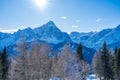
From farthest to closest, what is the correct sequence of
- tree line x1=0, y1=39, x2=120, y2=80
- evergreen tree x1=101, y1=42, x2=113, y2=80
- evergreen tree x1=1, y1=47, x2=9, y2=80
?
evergreen tree x1=1, y1=47, x2=9, y2=80 < evergreen tree x1=101, y1=42, x2=113, y2=80 < tree line x1=0, y1=39, x2=120, y2=80

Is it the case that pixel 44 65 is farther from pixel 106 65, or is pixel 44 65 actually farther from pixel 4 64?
pixel 106 65

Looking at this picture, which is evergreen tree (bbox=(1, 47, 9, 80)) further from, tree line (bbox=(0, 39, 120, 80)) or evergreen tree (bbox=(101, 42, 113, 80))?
evergreen tree (bbox=(101, 42, 113, 80))

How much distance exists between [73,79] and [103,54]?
94.8ft

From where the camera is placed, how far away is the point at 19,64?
4325cm

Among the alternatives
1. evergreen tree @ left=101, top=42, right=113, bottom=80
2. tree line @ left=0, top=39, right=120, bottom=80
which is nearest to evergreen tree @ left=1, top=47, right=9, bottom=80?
tree line @ left=0, top=39, right=120, bottom=80

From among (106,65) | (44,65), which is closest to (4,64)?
(44,65)

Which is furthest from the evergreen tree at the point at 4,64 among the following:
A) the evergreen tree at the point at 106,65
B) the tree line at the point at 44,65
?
the evergreen tree at the point at 106,65

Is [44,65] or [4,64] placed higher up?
[4,64]

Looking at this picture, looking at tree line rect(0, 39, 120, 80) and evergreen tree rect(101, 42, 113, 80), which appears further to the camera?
evergreen tree rect(101, 42, 113, 80)

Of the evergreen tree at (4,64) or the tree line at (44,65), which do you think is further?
the evergreen tree at (4,64)

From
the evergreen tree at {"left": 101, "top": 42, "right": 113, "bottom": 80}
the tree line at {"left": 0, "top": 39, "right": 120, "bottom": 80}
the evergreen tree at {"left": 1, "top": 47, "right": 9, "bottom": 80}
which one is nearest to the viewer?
the tree line at {"left": 0, "top": 39, "right": 120, "bottom": 80}

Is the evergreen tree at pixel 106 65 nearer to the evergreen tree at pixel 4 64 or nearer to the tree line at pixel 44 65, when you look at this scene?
the tree line at pixel 44 65

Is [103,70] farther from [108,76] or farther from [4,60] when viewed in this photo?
[4,60]

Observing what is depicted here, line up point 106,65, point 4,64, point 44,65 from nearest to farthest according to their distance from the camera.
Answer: point 44,65
point 106,65
point 4,64
